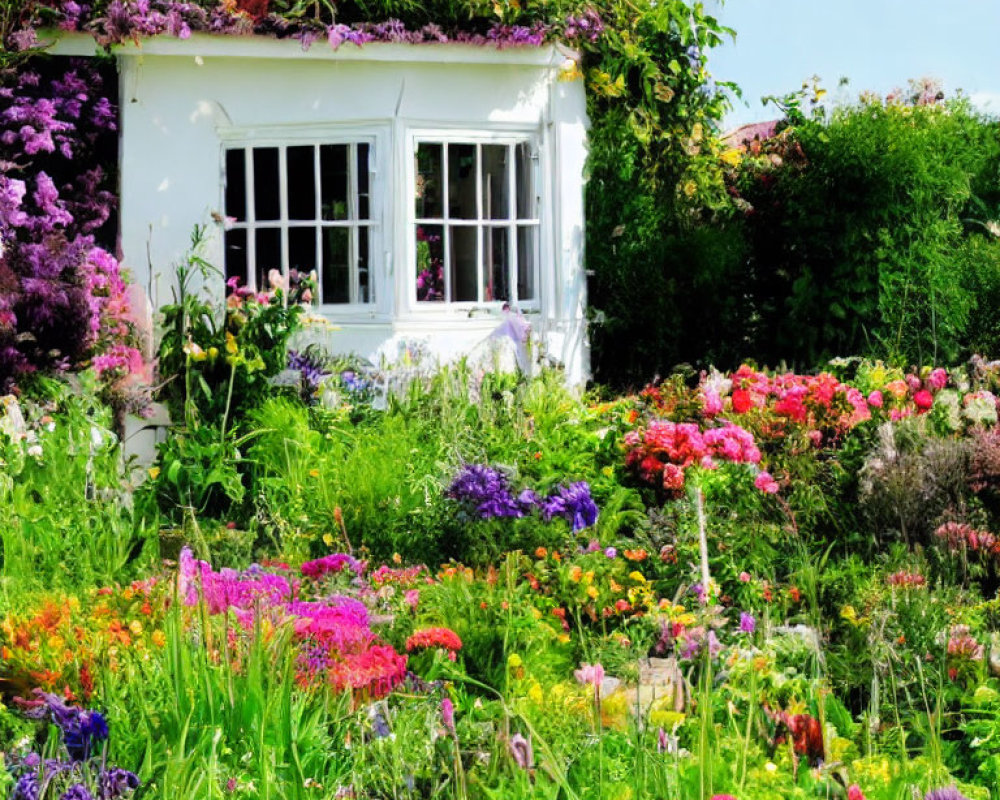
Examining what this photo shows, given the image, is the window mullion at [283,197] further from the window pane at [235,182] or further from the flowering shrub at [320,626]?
the flowering shrub at [320,626]

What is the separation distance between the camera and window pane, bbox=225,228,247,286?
30.2ft

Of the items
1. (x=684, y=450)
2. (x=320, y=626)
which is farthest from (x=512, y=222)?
(x=320, y=626)

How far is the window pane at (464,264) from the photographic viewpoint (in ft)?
30.8

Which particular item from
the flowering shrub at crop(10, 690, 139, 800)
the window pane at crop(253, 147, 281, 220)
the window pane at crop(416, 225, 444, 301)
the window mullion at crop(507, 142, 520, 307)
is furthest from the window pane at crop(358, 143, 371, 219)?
the flowering shrub at crop(10, 690, 139, 800)

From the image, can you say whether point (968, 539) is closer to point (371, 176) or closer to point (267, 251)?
point (371, 176)

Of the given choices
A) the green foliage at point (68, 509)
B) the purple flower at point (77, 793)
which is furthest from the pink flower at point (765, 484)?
the purple flower at point (77, 793)

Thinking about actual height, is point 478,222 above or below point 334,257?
above

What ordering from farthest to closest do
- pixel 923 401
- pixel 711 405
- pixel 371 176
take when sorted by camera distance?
pixel 371 176 → pixel 711 405 → pixel 923 401

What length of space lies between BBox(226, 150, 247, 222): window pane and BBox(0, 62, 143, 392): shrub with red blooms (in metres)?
0.78

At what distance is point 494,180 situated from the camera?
31.0 feet

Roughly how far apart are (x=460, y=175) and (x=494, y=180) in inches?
10.6

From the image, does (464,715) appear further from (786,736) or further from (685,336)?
(685,336)

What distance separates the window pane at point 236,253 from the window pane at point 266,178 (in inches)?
8.3

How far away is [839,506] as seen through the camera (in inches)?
255
